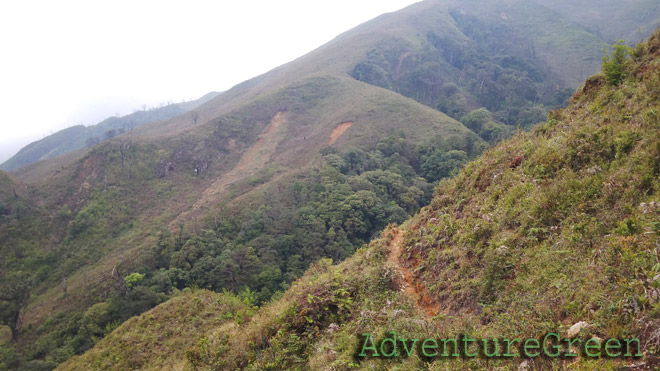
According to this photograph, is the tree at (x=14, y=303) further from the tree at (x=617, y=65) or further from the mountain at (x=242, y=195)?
the tree at (x=617, y=65)

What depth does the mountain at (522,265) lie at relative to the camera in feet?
14.1

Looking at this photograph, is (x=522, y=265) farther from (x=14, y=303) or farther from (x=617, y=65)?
(x=14, y=303)

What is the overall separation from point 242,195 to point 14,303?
2707 centimetres

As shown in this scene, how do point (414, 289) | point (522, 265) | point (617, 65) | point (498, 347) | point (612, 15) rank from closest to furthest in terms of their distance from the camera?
point (498, 347) < point (522, 265) < point (414, 289) < point (617, 65) < point (612, 15)

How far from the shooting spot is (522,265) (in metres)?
6.01

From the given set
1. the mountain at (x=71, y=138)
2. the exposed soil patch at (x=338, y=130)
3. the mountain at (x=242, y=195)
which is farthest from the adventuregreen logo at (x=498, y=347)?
the mountain at (x=71, y=138)

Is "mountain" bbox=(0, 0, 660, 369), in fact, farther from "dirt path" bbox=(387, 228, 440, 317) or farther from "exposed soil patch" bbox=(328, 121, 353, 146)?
"dirt path" bbox=(387, 228, 440, 317)

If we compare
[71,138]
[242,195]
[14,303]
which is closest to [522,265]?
[242,195]

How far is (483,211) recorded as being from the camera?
8570 millimetres

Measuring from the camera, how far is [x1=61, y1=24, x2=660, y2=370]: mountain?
4301 millimetres

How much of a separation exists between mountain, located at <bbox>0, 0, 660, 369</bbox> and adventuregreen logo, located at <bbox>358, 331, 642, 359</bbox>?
235 centimetres

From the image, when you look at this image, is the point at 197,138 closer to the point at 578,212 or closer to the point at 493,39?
the point at 578,212

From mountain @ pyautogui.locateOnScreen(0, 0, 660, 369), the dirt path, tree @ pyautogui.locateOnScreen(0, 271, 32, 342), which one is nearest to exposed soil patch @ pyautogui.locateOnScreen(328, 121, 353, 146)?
mountain @ pyautogui.locateOnScreen(0, 0, 660, 369)

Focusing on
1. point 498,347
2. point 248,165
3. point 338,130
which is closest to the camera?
point 498,347
